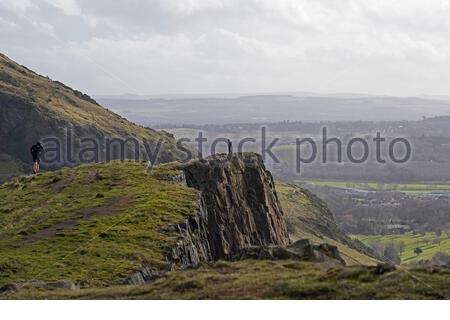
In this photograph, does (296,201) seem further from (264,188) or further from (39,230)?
(39,230)

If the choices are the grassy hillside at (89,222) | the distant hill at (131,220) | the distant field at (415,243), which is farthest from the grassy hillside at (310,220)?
the grassy hillside at (89,222)

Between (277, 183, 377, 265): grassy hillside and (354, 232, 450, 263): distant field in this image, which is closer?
(277, 183, 377, 265): grassy hillside

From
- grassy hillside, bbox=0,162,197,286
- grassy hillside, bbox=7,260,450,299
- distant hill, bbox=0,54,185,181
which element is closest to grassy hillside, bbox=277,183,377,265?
distant hill, bbox=0,54,185,181

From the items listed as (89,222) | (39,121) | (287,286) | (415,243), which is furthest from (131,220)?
(415,243)

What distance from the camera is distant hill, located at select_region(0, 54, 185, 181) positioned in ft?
Answer: 509

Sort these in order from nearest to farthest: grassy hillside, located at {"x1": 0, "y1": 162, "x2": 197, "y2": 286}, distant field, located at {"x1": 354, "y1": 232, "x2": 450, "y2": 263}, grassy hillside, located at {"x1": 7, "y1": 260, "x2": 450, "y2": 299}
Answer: grassy hillside, located at {"x1": 7, "y1": 260, "x2": 450, "y2": 299}
grassy hillside, located at {"x1": 0, "y1": 162, "x2": 197, "y2": 286}
distant field, located at {"x1": 354, "y1": 232, "x2": 450, "y2": 263}

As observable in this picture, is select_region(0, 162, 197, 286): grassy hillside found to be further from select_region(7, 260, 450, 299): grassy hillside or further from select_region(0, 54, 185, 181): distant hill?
select_region(0, 54, 185, 181): distant hill

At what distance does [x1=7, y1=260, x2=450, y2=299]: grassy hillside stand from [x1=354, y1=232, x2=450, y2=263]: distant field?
13384 cm

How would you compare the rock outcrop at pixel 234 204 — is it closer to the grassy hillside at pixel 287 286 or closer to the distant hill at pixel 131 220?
the distant hill at pixel 131 220

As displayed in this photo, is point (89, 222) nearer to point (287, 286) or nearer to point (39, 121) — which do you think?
point (287, 286)

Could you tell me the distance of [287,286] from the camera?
74.3 feet

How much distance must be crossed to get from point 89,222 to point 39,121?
415ft

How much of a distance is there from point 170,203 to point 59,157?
11522 centimetres
